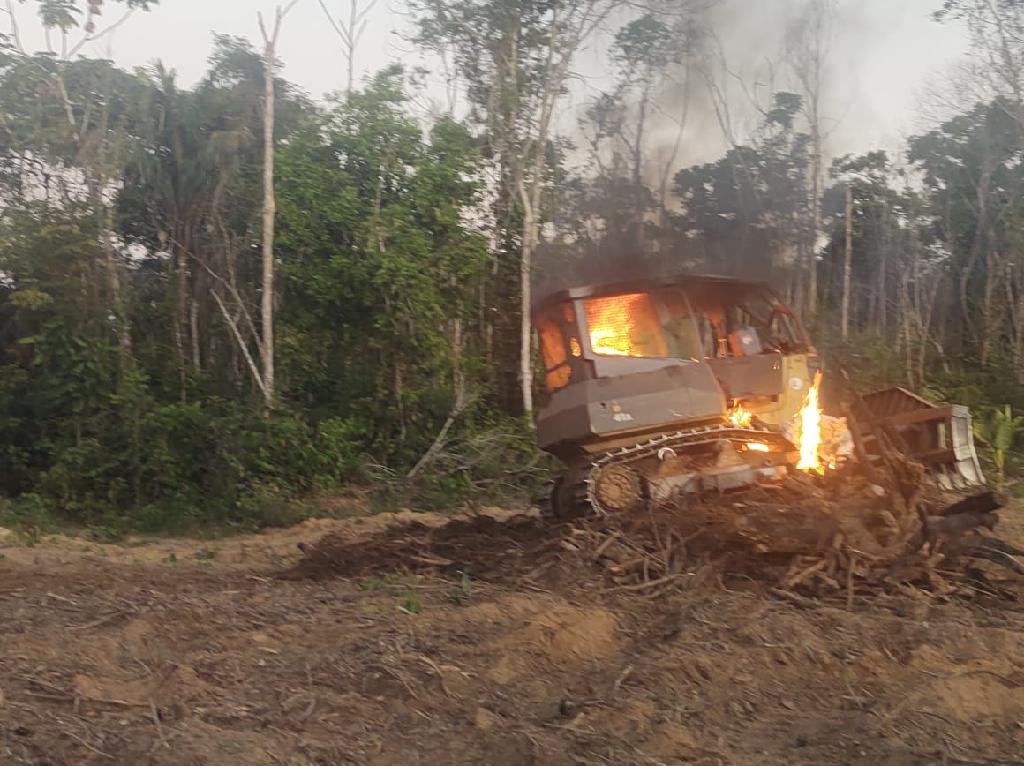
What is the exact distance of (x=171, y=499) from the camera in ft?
58.6

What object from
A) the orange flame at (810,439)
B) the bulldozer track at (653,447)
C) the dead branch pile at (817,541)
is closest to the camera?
the dead branch pile at (817,541)

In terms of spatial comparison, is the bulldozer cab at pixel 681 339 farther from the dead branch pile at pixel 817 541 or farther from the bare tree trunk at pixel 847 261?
the bare tree trunk at pixel 847 261

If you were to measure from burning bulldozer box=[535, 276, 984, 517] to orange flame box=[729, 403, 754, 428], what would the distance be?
0.02m

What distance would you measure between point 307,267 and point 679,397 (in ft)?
37.7

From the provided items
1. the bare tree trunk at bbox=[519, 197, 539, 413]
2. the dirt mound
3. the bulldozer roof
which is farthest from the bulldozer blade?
the bare tree trunk at bbox=[519, 197, 539, 413]

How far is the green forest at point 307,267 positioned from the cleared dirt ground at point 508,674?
8173mm

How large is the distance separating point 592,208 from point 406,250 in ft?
14.8

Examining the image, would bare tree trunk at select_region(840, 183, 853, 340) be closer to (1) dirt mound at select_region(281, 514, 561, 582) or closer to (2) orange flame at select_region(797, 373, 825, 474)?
(2) orange flame at select_region(797, 373, 825, 474)

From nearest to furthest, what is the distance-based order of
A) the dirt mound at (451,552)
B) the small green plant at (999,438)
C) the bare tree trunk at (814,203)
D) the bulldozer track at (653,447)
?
1. the dirt mound at (451,552)
2. the bulldozer track at (653,447)
3. the small green plant at (999,438)
4. the bare tree trunk at (814,203)

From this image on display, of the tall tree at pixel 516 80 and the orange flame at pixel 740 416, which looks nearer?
the orange flame at pixel 740 416

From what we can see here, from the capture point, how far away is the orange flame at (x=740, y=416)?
1013 cm

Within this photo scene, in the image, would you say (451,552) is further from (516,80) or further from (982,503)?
(516,80)

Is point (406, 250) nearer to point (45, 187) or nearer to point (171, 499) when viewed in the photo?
point (171, 499)

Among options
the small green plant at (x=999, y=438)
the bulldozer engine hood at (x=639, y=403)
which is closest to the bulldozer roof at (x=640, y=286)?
the bulldozer engine hood at (x=639, y=403)
